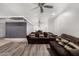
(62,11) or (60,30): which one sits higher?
(62,11)

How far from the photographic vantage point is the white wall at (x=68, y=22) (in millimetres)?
3527

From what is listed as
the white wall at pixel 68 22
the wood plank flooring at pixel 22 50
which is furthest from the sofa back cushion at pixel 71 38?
the wood plank flooring at pixel 22 50

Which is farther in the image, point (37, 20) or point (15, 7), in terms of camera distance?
point (37, 20)

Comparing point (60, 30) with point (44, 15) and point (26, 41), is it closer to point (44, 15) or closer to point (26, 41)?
point (44, 15)

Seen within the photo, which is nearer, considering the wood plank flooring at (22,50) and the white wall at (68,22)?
the white wall at (68,22)

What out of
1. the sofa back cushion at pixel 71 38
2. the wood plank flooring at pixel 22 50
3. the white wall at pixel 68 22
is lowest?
the wood plank flooring at pixel 22 50

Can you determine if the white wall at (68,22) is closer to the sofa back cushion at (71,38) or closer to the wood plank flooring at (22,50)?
the sofa back cushion at (71,38)

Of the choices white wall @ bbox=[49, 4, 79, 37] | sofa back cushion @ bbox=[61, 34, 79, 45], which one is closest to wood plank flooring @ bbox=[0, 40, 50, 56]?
sofa back cushion @ bbox=[61, 34, 79, 45]

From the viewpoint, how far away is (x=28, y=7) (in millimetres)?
3885

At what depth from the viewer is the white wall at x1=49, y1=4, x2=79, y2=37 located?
A: 3.53 meters

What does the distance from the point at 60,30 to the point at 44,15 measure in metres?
0.91

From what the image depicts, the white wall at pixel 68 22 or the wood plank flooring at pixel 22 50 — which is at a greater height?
the white wall at pixel 68 22

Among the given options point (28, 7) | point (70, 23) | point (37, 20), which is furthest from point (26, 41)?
point (70, 23)

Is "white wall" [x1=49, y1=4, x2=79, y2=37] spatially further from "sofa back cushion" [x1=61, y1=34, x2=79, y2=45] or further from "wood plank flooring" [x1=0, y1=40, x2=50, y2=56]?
"wood plank flooring" [x1=0, y1=40, x2=50, y2=56]
